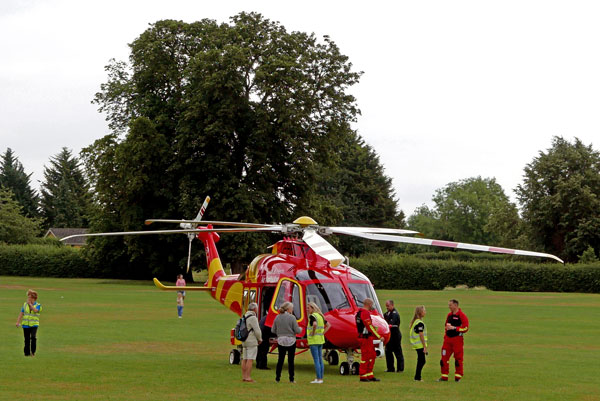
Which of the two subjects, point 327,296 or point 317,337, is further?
point 327,296

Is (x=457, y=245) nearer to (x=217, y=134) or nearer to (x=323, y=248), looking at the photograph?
(x=323, y=248)

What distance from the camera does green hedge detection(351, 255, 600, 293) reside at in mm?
66000

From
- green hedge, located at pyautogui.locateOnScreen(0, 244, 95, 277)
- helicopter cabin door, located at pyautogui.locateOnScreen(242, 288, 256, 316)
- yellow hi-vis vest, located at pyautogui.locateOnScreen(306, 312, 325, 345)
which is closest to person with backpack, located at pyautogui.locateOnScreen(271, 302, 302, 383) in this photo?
yellow hi-vis vest, located at pyautogui.locateOnScreen(306, 312, 325, 345)

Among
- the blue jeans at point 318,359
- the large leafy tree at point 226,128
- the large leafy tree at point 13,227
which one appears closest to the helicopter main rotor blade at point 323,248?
the blue jeans at point 318,359

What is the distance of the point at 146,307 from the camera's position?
4119cm

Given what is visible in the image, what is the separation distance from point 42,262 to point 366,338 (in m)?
64.2

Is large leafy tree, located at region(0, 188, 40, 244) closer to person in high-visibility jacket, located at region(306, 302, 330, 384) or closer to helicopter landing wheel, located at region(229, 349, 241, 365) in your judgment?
helicopter landing wheel, located at region(229, 349, 241, 365)

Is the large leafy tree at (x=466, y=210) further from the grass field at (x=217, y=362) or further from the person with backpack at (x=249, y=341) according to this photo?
the person with backpack at (x=249, y=341)

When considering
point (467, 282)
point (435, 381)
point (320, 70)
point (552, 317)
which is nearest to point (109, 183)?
point (320, 70)

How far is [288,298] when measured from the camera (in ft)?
62.0

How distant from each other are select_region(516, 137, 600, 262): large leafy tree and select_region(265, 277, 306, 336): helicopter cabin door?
60275mm

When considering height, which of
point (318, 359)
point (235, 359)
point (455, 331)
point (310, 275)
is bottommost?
point (235, 359)

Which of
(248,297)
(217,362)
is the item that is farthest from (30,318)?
(248,297)

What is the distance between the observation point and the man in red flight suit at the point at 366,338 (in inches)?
660
